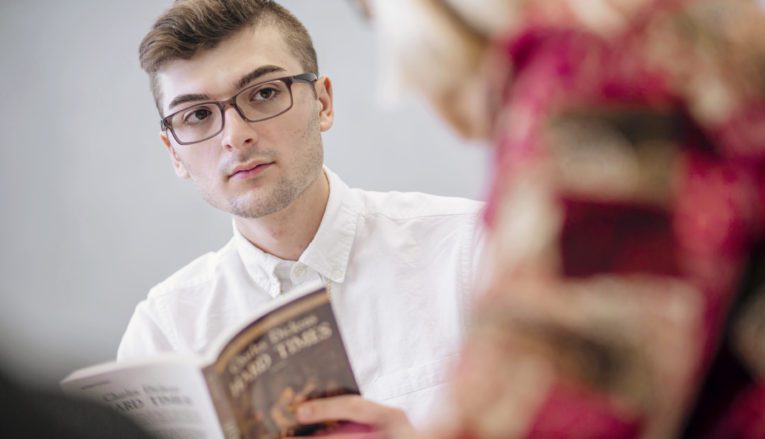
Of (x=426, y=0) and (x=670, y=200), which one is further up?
(x=426, y=0)

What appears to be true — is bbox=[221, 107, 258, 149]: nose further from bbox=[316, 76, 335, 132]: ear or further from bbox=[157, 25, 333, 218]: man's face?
bbox=[316, 76, 335, 132]: ear

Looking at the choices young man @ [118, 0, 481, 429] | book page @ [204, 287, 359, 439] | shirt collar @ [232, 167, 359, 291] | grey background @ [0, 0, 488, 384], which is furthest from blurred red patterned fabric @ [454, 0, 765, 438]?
grey background @ [0, 0, 488, 384]

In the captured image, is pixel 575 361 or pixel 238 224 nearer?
pixel 575 361

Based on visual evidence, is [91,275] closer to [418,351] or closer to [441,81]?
[418,351]

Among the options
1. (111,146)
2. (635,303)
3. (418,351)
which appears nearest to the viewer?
(635,303)

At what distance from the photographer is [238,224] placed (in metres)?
1.62

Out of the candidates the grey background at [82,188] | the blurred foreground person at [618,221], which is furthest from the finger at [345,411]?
the grey background at [82,188]

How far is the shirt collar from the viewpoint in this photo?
1.53m

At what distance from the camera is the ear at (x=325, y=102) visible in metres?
1.62

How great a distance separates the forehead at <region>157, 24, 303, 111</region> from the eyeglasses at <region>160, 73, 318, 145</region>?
0.08 ft

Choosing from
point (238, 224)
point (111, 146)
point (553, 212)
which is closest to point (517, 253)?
point (553, 212)

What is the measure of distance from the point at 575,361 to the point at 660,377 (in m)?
0.05

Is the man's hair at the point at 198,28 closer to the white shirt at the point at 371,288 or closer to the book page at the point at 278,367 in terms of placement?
the white shirt at the point at 371,288

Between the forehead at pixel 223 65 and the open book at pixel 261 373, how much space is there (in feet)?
2.31
